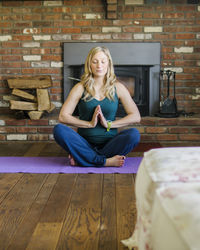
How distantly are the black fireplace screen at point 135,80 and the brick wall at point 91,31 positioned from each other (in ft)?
0.61

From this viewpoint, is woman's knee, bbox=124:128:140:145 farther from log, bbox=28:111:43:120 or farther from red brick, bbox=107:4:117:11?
red brick, bbox=107:4:117:11

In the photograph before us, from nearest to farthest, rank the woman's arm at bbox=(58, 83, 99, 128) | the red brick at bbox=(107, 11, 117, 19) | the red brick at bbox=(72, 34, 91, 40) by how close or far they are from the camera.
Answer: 1. the woman's arm at bbox=(58, 83, 99, 128)
2. the red brick at bbox=(107, 11, 117, 19)
3. the red brick at bbox=(72, 34, 91, 40)

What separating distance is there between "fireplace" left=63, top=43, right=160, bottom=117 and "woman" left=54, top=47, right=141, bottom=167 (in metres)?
1.29

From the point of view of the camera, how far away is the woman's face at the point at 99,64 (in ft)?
8.71

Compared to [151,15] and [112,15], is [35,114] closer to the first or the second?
[112,15]

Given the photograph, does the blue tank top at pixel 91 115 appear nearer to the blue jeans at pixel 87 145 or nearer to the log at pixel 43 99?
the blue jeans at pixel 87 145

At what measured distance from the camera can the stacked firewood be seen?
12.8 ft

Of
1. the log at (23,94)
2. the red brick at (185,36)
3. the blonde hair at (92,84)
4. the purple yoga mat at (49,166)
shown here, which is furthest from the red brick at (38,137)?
the red brick at (185,36)

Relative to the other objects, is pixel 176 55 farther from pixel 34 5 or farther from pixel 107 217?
pixel 107 217

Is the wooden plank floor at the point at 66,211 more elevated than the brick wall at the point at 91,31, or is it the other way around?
the brick wall at the point at 91,31

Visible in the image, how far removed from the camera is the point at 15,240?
4.89ft

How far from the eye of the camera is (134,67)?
13.3 feet

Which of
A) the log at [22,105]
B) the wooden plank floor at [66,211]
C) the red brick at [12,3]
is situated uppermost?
the red brick at [12,3]

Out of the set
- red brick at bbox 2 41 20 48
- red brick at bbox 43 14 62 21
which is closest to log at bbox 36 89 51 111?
red brick at bbox 2 41 20 48
